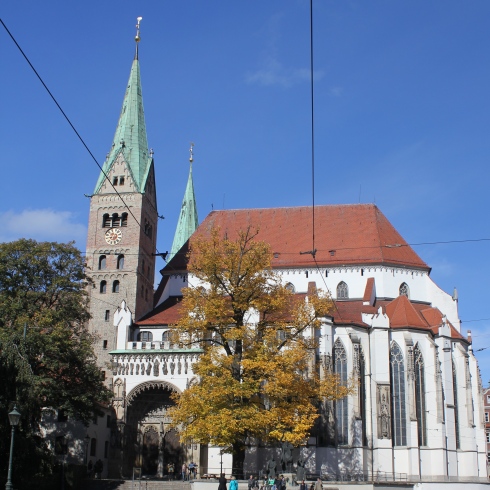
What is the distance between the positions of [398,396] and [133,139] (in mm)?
24518

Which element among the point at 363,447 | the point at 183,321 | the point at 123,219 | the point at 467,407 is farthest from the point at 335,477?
the point at 123,219

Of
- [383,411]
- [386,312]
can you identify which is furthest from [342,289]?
[383,411]

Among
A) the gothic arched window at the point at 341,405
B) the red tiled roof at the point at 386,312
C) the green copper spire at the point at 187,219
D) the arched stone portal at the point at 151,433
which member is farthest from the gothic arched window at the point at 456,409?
the green copper spire at the point at 187,219

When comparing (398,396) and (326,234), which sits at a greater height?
(326,234)

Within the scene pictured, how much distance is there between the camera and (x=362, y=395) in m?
41.5

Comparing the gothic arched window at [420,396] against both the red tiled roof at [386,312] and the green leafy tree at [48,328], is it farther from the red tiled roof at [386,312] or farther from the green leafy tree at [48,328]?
the green leafy tree at [48,328]

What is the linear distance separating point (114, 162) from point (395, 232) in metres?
19.6

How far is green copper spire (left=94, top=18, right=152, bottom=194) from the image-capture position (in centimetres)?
5025

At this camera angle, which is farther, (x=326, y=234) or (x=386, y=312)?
(x=326, y=234)

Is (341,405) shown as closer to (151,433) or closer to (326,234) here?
(151,433)

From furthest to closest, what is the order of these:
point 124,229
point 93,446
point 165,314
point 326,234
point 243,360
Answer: point 326,234 → point 124,229 → point 165,314 → point 93,446 → point 243,360

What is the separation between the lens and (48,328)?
111 ft

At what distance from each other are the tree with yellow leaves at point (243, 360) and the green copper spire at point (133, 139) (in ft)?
63.9

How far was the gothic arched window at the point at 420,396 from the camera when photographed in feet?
136
